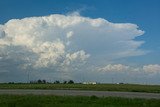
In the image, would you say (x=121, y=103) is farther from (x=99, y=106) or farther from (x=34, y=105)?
(x=34, y=105)

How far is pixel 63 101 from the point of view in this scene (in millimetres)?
35594

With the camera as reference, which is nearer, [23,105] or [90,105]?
[23,105]

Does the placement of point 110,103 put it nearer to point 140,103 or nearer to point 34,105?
point 140,103

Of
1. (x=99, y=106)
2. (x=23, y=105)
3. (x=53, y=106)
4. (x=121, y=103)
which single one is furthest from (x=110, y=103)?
(x=23, y=105)

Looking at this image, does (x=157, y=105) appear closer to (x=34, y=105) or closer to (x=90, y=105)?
(x=90, y=105)

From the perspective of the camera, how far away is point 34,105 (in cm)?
3025

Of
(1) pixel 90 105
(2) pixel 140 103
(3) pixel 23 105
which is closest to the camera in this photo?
(3) pixel 23 105

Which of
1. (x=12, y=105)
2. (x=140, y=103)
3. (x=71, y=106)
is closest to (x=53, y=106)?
(x=71, y=106)

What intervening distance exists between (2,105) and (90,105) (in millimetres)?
7516

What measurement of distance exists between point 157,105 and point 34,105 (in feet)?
36.2

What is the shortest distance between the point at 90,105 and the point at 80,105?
95 cm

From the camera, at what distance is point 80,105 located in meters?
31.8

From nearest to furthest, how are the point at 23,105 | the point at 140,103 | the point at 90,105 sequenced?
1. the point at 23,105
2. the point at 90,105
3. the point at 140,103

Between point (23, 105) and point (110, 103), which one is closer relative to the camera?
point (23, 105)
